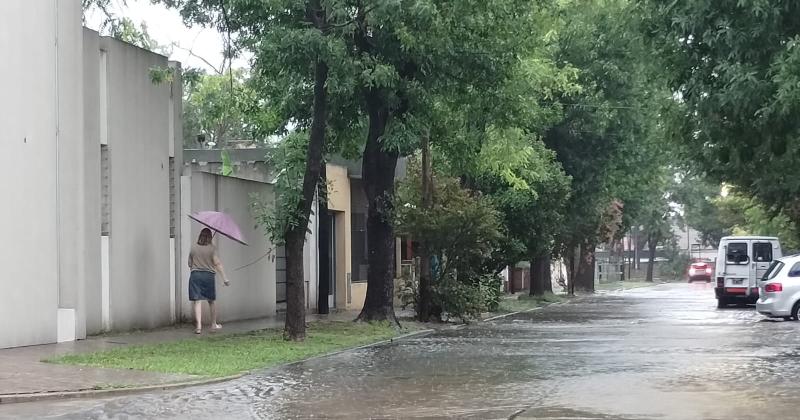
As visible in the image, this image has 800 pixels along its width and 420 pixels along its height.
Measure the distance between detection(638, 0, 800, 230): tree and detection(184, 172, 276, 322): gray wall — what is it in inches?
365

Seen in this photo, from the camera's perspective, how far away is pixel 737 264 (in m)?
32.4

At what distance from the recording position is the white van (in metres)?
32.0

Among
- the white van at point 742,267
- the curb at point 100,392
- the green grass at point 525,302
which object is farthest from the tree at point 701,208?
the curb at point 100,392

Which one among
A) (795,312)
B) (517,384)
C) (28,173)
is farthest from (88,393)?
(795,312)

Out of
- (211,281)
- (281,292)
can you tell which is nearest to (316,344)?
(211,281)

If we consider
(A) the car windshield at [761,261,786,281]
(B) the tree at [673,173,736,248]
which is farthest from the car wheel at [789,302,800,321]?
(B) the tree at [673,173,736,248]

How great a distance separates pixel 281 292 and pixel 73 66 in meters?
11.0

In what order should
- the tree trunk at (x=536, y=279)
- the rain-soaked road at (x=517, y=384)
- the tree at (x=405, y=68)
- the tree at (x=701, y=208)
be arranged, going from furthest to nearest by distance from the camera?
the tree at (x=701, y=208)
the tree trunk at (x=536, y=279)
the tree at (x=405, y=68)
the rain-soaked road at (x=517, y=384)

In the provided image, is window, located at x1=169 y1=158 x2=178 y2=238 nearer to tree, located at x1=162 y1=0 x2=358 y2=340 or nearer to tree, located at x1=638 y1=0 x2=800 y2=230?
tree, located at x1=162 y1=0 x2=358 y2=340

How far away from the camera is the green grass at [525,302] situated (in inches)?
1241

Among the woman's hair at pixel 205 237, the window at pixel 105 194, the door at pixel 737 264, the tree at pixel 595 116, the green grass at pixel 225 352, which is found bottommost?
the green grass at pixel 225 352

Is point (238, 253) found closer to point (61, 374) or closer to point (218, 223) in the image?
point (218, 223)

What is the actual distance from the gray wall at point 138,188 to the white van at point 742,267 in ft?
64.9

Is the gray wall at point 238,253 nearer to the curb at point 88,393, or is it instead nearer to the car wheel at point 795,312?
the curb at point 88,393
